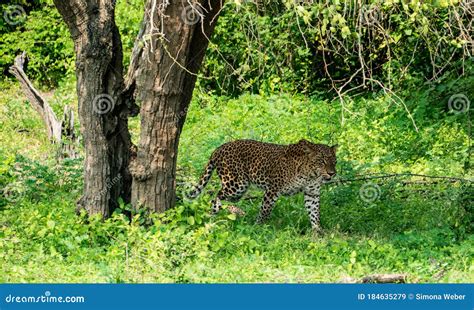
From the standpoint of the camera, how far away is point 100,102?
1016cm

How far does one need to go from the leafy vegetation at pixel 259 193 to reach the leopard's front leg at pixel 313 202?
0.17 meters

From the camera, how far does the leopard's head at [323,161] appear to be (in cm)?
1157

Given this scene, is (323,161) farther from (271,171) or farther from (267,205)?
(267,205)

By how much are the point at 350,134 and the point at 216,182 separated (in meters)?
2.77
